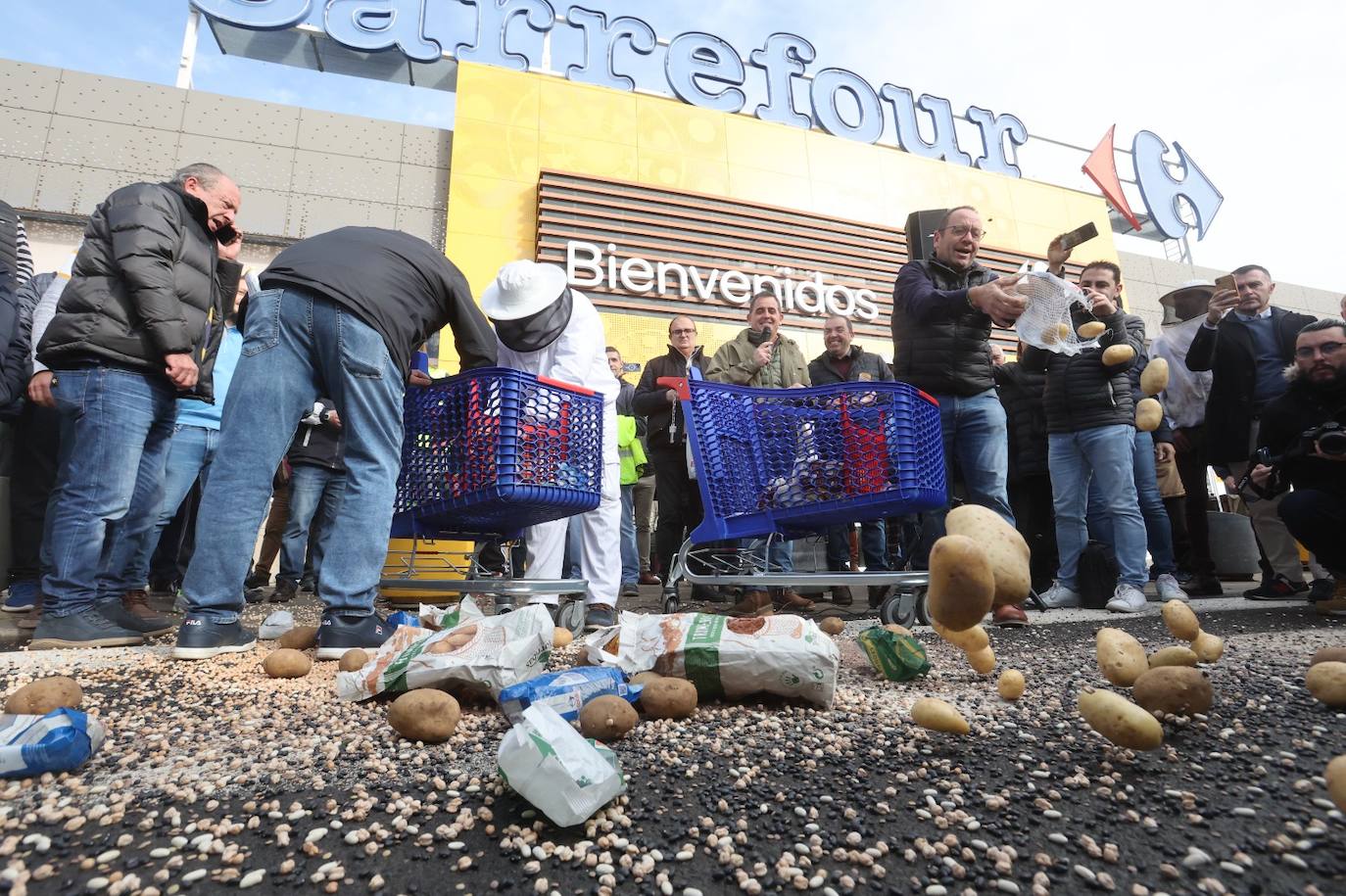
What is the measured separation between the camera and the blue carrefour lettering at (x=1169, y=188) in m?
13.2

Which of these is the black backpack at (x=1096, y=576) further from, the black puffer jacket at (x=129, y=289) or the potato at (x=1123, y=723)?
the black puffer jacket at (x=129, y=289)

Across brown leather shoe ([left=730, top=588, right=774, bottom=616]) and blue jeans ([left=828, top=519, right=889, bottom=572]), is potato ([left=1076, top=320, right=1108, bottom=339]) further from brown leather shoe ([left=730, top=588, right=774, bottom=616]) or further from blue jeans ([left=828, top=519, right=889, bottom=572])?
brown leather shoe ([left=730, top=588, right=774, bottom=616])

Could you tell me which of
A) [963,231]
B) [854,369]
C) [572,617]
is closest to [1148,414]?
[963,231]

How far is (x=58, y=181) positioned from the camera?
7176 millimetres

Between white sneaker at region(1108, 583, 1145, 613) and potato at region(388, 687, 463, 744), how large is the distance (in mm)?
3287

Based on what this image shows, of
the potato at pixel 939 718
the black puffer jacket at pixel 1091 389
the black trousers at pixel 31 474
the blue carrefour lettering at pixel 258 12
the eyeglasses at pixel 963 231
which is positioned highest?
the blue carrefour lettering at pixel 258 12

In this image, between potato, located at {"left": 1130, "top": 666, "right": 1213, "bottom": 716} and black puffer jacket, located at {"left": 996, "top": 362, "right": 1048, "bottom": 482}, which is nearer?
potato, located at {"left": 1130, "top": 666, "right": 1213, "bottom": 716}

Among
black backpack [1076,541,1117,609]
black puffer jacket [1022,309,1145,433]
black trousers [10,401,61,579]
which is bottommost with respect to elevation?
black backpack [1076,541,1117,609]

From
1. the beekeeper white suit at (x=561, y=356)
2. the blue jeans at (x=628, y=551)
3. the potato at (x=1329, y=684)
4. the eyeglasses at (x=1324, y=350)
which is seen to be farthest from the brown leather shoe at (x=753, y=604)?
the eyeglasses at (x=1324, y=350)

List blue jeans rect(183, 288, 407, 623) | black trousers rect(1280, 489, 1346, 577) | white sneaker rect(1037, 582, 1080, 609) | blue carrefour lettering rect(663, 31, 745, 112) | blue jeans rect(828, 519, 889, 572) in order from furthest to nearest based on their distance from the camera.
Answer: blue carrefour lettering rect(663, 31, 745, 112) < blue jeans rect(828, 519, 889, 572) < white sneaker rect(1037, 582, 1080, 609) < black trousers rect(1280, 489, 1346, 577) < blue jeans rect(183, 288, 407, 623)

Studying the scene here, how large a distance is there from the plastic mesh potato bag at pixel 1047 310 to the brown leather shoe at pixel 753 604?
1783 millimetres

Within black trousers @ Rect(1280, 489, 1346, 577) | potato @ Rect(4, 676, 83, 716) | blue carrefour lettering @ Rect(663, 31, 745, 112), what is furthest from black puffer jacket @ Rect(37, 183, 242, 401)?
blue carrefour lettering @ Rect(663, 31, 745, 112)

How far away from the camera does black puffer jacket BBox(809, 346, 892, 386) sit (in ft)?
14.4

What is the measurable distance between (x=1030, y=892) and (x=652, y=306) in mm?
8141
